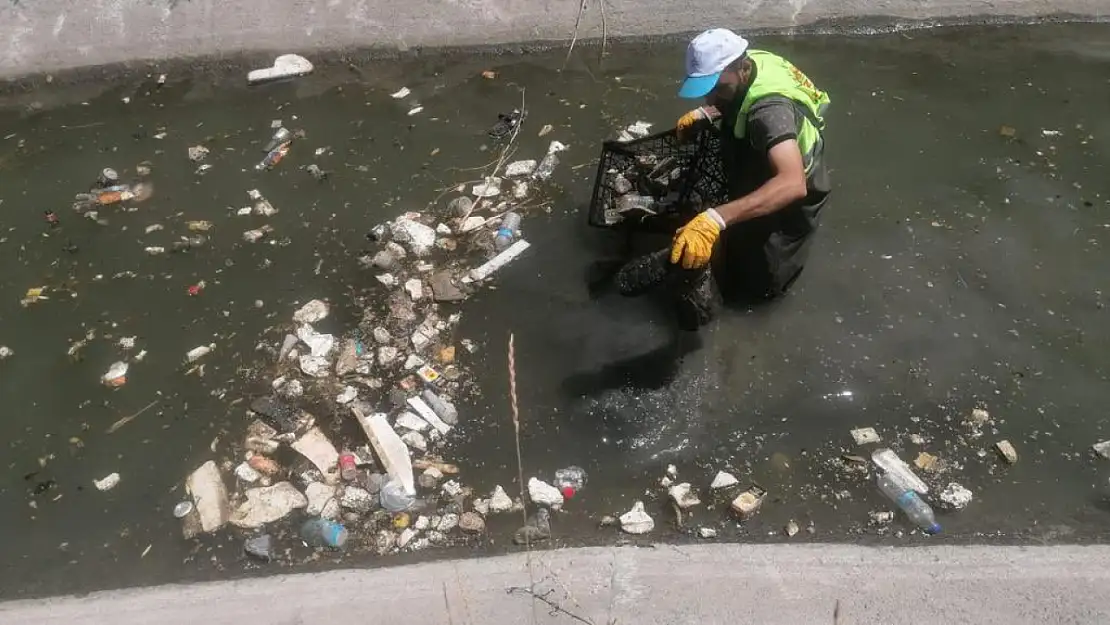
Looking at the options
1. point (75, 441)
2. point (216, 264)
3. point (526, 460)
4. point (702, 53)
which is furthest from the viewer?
point (216, 264)

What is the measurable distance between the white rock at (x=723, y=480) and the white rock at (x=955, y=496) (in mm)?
786

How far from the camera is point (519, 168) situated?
4023mm

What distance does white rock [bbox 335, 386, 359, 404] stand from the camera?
9.96ft

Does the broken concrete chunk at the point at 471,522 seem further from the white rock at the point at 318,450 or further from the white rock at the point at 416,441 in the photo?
the white rock at the point at 318,450

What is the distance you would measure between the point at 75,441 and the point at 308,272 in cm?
129

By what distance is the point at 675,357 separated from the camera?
3078mm

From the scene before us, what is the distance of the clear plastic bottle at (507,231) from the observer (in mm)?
3604

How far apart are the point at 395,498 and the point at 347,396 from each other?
60 centimetres

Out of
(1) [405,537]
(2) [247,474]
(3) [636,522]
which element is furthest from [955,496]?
(2) [247,474]

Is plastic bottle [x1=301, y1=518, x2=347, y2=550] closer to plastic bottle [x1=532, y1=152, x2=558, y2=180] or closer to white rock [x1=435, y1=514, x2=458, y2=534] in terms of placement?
white rock [x1=435, y1=514, x2=458, y2=534]

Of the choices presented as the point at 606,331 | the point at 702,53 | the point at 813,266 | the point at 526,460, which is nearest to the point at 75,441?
the point at 526,460

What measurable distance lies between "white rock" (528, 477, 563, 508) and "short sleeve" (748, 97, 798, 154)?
1565mm

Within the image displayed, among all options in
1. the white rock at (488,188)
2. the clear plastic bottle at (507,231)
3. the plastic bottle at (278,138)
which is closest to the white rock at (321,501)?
the clear plastic bottle at (507,231)

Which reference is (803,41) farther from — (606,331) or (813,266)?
(606,331)
